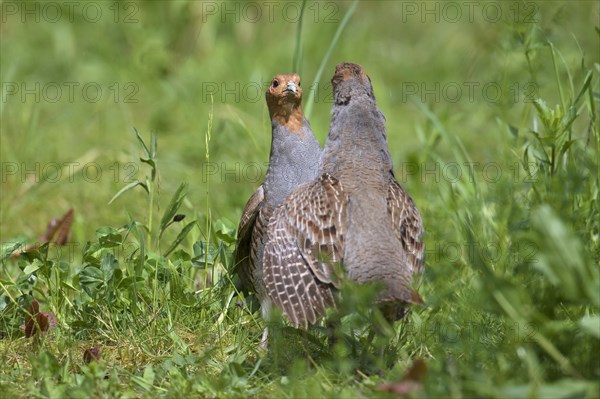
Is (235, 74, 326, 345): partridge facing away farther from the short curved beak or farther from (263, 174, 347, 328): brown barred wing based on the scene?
(263, 174, 347, 328): brown barred wing

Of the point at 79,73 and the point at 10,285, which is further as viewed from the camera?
the point at 79,73

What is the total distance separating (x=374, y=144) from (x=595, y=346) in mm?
1634

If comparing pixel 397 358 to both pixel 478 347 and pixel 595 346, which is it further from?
pixel 595 346

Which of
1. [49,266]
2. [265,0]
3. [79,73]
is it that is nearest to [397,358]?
[49,266]

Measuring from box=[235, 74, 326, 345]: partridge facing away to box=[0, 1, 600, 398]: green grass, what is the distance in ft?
0.52

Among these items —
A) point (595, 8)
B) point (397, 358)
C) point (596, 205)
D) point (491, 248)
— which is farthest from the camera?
point (595, 8)

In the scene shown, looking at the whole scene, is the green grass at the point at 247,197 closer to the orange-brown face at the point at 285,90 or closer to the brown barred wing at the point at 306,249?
the brown barred wing at the point at 306,249

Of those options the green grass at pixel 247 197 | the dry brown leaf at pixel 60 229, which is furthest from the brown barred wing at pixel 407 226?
the dry brown leaf at pixel 60 229

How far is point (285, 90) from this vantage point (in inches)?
204

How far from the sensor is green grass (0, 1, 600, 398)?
3.71m

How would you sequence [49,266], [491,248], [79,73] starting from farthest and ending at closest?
1. [79,73]
2. [491,248]
3. [49,266]

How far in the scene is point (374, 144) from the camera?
4727 millimetres

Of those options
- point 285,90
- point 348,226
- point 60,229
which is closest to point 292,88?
point 285,90

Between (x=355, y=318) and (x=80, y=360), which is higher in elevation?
(x=355, y=318)
